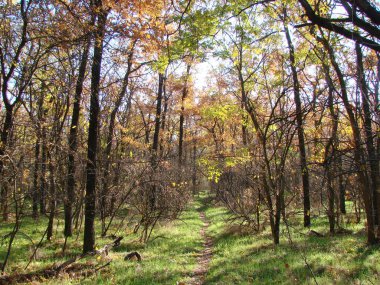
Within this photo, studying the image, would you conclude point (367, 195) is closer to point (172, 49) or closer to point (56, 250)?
point (172, 49)

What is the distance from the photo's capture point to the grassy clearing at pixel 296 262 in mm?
6605

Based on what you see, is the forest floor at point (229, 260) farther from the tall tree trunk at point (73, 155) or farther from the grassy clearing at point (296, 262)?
the tall tree trunk at point (73, 155)

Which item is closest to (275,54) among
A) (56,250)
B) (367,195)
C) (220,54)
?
(220,54)

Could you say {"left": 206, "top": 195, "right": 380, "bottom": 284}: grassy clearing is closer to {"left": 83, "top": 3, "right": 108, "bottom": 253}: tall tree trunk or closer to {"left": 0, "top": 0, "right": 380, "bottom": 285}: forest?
{"left": 0, "top": 0, "right": 380, "bottom": 285}: forest

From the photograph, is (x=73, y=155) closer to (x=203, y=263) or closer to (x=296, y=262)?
(x=203, y=263)

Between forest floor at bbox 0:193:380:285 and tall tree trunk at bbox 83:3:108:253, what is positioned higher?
tall tree trunk at bbox 83:3:108:253

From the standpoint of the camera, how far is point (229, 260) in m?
9.26

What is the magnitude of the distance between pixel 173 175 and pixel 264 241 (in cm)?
533

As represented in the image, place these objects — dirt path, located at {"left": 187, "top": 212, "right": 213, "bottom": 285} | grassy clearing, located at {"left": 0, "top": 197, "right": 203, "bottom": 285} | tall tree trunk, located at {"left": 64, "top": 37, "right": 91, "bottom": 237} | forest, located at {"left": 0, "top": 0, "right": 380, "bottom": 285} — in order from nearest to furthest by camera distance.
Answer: forest, located at {"left": 0, "top": 0, "right": 380, "bottom": 285}, grassy clearing, located at {"left": 0, "top": 197, "right": 203, "bottom": 285}, dirt path, located at {"left": 187, "top": 212, "right": 213, "bottom": 285}, tall tree trunk, located at {"left": 64, "top": 37, "right": 91, "bottom": 237}

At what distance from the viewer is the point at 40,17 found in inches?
356

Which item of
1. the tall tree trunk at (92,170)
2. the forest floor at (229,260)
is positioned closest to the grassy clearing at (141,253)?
the forest floor at (229,260)

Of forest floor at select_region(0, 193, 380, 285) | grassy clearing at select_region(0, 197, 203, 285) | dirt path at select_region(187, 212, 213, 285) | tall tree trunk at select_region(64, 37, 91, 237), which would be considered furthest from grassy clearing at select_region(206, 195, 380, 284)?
tall tree trunk at select_region(64, 37, 91, 237)

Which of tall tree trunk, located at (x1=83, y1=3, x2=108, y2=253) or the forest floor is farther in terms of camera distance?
tall tree trunk, located at (x1=83, y1=3, x2=108, y2=253)

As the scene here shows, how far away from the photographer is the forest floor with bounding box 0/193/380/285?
22.9ft
